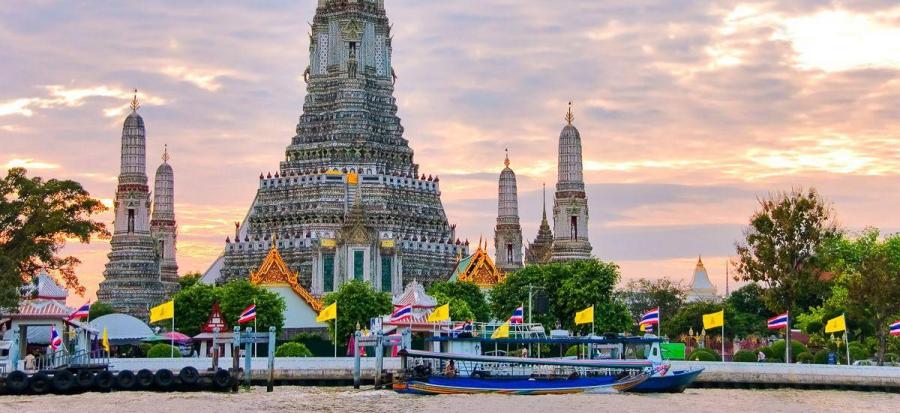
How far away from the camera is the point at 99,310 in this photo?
385ft

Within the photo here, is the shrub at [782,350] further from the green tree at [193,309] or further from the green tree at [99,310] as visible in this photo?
the green tree at [99,310]

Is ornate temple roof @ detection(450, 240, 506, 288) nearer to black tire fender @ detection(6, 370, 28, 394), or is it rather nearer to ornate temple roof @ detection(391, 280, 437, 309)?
ornate temple roof @ detection(391, 280, 437, 309)

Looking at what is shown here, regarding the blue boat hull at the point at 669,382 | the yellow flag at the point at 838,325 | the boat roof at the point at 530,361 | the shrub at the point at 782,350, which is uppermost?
the yellow flag at the point at 838,325

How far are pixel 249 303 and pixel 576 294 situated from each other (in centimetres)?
1883

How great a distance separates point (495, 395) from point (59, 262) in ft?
73.3

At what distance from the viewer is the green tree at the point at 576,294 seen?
326 feet

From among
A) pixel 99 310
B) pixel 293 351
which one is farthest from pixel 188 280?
pixel 293 351

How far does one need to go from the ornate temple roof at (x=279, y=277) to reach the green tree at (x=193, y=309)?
7.44 m

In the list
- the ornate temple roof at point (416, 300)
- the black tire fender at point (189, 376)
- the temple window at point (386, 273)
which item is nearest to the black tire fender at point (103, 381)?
the black tire fender at point (189, 376)

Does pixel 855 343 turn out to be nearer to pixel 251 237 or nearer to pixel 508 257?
pixel 508 257

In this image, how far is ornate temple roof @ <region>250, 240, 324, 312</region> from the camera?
11156cm


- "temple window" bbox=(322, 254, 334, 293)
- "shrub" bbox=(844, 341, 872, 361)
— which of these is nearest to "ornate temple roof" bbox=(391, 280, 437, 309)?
"temple window" bbox=(322, 254, 334, 293)

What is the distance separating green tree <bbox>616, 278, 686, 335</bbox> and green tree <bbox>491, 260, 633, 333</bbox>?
136 feet

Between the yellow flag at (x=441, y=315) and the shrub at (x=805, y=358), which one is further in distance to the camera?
the shrub at (x=805, y=358)
